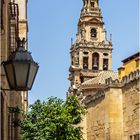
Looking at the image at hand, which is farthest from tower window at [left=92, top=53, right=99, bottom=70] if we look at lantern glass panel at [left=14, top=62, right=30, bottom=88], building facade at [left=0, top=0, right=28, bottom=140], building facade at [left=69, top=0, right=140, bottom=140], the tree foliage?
lantern glass panel at [left=14, top=62, right=30, bottom=88]

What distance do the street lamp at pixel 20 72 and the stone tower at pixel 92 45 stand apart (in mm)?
81179

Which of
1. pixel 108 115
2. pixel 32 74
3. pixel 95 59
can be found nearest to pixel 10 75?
pixel 32 74

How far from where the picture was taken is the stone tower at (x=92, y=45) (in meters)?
88.6

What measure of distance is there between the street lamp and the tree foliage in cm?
1794

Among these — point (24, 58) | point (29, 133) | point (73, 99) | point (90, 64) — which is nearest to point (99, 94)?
point (73, 99)

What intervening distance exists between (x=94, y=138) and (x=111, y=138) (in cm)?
560

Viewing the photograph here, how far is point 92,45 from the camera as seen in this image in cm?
8912

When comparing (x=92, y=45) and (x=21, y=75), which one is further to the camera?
(x=92, y=45)

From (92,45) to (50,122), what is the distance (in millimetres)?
63804

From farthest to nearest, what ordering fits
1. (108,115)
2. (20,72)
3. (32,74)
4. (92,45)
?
(92,45), (108,115), (32,74), (20,72)

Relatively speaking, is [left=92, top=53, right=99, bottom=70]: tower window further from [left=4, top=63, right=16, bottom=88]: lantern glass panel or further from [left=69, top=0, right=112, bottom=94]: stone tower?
[left=4, top=63, right=16, bottom=88]: lantern glass panel

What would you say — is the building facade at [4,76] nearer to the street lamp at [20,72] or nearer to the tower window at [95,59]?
the street lamp at [20,72]

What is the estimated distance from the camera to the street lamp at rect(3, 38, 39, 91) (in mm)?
6156

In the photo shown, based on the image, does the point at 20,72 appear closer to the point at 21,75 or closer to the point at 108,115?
the point at 21,75
